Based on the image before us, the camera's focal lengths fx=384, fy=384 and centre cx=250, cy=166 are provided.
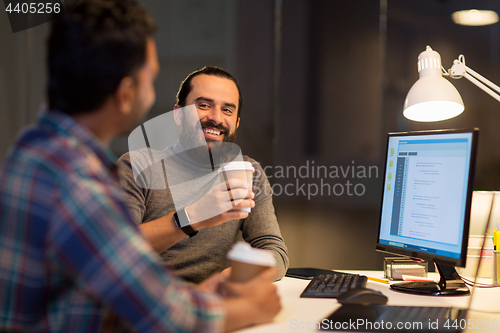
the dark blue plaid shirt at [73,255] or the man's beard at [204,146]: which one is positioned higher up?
the man's beard at [204,146]

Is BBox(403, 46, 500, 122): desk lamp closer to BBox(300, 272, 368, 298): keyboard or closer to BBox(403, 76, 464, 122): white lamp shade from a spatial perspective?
BBox(403, 76, 464, 122): white lamp shade

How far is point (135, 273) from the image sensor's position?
1.74ft

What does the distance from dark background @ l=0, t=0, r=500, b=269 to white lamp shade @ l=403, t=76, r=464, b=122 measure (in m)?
1.10

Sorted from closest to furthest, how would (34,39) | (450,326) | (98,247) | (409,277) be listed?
(98,247), (450,326), (409,277), (34,39)

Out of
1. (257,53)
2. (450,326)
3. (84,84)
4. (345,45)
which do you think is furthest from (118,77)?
(345,45)

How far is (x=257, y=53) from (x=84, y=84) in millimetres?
2117

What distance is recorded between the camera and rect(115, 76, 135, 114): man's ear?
65 cm

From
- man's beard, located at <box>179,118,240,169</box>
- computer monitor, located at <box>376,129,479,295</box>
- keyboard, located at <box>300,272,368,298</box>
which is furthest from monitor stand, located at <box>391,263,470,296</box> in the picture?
man's beard, located at <box>179,118,240,169</box>

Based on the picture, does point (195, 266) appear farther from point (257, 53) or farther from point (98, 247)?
point (257, 53)

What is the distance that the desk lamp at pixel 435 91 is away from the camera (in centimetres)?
138

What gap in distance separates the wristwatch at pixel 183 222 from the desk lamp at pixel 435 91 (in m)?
0.93

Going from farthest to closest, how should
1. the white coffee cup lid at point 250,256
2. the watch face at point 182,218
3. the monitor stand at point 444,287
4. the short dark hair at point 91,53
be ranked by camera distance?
the watch face at point 182,218
the monitor stand at point 444,287
the white coffee cup lid at point 250,256
the short dark hair at point 91,53

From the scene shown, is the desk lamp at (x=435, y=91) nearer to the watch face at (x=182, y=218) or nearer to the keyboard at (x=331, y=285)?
the keyboard at (x=331, y=285)

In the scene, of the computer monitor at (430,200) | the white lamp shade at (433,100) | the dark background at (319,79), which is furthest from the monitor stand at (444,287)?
the dark background at (319,79)
